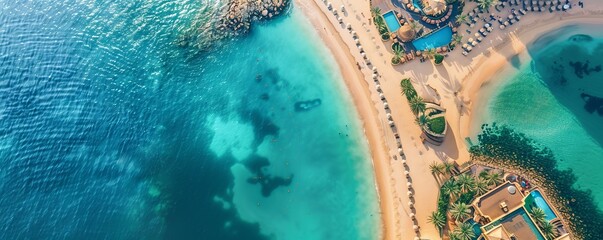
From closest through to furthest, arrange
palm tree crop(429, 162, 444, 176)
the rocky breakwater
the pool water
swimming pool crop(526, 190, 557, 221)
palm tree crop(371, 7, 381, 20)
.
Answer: the pool water
swimming pool crop(526, 190, 557, 221)
palm tree crop(429, 162, 444, 176)
palm tree crop(371, 7, 381, 20)
the rocky breakwater

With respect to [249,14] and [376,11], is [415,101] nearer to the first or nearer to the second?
[376,11]

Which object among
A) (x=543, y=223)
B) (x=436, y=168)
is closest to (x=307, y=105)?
(x=436, y=168)

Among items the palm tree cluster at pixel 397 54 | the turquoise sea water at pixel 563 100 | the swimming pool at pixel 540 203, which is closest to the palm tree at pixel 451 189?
the swimming pool at pixel 540 203

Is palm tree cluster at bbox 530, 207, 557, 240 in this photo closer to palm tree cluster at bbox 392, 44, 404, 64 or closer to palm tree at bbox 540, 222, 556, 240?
palm tree at bbox 540, 222, 556, 240

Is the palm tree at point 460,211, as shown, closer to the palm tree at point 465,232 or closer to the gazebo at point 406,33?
the palm tree at point 465,232

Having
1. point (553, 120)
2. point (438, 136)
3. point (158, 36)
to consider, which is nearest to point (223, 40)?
point (158, 36)

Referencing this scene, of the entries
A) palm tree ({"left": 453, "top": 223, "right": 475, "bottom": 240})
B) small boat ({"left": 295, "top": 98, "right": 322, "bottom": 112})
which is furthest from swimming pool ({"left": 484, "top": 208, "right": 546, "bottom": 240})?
small boat ({"left": 295, "top": 98, "right": 322, "bottom": 112})

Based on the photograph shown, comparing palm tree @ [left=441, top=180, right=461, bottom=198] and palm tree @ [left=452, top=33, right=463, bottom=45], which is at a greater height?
palm tree @ [left=452, top=33, right=463, bottom=45]
